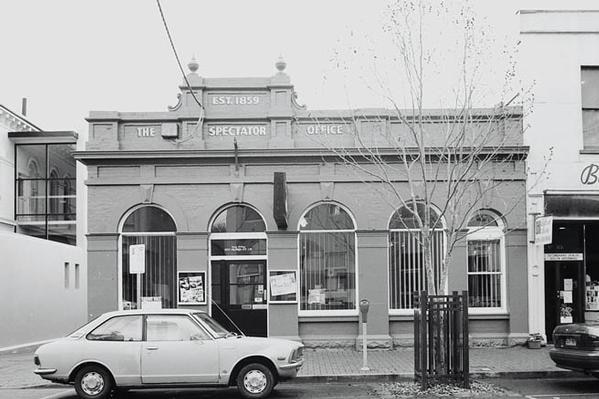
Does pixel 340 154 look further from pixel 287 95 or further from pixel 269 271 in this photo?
pixel 269 271

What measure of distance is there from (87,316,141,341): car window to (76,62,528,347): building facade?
203 inches

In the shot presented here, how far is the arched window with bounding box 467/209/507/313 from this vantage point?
56.6 ft

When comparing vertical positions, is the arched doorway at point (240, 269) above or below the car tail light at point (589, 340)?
above

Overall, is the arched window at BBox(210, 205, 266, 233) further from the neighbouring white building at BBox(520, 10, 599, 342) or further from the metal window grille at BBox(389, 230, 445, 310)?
the neighbouring white building at BBox(520, 10, 599, 342)

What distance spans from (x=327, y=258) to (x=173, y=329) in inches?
249

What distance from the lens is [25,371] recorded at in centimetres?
1524

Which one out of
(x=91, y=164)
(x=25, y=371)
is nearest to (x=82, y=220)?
(x=91, y=164)

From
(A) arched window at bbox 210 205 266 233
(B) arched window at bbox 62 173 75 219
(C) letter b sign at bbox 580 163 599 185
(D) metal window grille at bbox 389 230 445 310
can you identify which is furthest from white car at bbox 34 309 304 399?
Answer: (B) arched window at bbox 62 173 75 219

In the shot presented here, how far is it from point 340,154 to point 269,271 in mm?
3329

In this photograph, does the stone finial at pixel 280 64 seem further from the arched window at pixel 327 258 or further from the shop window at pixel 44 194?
the shop window at pixel 44 194

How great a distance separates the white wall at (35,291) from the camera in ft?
63.9

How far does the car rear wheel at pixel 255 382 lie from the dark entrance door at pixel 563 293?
9063 mm

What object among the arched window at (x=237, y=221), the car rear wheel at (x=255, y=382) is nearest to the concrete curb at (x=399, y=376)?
the car rear wheel at (x=255, y=382)

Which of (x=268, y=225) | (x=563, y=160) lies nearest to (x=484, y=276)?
(x=563, y=160)
